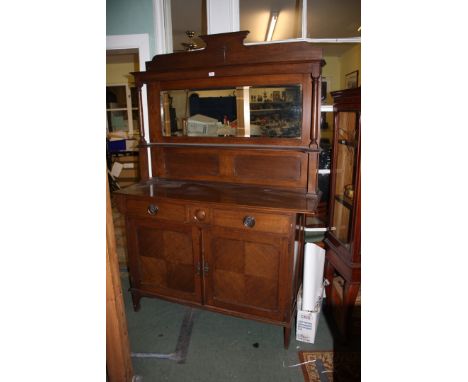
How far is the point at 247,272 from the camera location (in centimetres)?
165

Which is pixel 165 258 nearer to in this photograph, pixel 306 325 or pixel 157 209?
pixel 157 209

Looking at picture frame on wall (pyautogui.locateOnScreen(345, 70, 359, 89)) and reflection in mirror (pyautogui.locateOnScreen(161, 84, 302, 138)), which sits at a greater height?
picture frame on wall (pyautogui.locateOnScreen(345, 70, 359, 89))

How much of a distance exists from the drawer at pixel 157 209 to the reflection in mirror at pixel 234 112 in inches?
21.8

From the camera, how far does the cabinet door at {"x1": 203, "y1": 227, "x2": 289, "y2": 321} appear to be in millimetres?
1567

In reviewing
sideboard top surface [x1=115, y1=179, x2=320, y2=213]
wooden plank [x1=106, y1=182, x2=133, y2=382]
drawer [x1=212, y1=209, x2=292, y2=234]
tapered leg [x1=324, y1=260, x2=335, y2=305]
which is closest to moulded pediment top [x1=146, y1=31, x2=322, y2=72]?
sideboard top surface [x1=115, y1=179, x2=320, y2=213]

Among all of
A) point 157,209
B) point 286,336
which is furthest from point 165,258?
point 286,336

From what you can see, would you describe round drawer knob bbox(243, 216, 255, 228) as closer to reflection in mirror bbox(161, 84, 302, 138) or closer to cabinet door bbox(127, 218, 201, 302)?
cabinet door bbox(127, 218, 201, 302)

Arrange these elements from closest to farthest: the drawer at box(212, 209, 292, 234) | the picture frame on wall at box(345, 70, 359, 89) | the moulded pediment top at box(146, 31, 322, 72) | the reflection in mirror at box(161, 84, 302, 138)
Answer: the drawer at box(212, 209, 292, 234) < the moulded pediment top at box(146, 31, 322, 72) < the reflection in mirror at box(161, 84, 302, 138) < the picture frame on wall at box(345, 70, 359, 89)

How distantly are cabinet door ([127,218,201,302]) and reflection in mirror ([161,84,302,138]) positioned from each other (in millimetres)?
675

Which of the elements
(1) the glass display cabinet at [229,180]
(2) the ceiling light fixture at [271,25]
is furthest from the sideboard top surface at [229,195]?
(2) the ceiling light fixture at [271,25]

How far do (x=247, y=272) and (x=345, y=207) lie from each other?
721 mm

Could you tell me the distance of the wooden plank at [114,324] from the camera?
113cm
